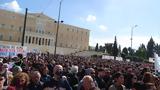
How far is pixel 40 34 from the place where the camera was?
133 metres

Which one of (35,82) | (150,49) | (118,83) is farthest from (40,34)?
(118,83)

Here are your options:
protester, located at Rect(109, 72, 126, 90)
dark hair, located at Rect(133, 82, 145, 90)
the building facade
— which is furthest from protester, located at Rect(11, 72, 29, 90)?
the building facade

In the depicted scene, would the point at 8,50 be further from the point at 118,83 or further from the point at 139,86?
the point at 139,86

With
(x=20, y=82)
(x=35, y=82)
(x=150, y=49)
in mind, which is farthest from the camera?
(x=150, y=49)

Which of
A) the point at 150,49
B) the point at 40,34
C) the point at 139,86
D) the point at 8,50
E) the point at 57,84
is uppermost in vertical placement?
the point at 40,34

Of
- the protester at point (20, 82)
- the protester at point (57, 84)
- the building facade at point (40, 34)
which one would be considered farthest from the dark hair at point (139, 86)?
the building facade at point (40, 34)

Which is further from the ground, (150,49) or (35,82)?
(150,49)

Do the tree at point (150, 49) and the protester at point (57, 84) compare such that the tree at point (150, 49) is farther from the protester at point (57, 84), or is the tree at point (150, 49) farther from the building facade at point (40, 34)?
the protester at point (57, 84)

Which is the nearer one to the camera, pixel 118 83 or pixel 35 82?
pixel 118 83

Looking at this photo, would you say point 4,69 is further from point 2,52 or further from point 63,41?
point 63,41

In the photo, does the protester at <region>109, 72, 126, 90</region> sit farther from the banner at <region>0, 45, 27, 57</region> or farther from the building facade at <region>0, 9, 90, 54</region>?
the building facade at <region>0, 9, 90, 54</region>

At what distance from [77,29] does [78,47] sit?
20.1 ft

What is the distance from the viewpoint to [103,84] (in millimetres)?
12273

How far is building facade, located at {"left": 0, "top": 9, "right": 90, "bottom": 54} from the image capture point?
126 meters
